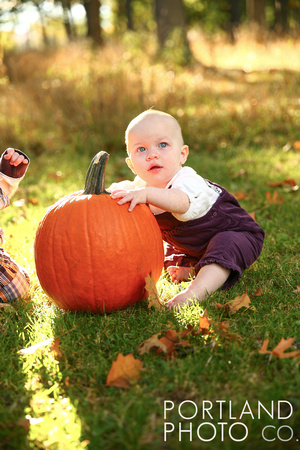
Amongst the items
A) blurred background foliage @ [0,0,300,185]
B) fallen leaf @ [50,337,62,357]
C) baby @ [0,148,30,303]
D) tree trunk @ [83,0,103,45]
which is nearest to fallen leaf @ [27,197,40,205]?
blurred background foliage @ [0,0,300,185]

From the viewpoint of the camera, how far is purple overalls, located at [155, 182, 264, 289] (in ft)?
9.07

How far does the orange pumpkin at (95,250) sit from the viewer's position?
2408 mm

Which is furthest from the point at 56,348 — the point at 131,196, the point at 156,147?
the point at 156,147

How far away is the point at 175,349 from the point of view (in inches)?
85.1

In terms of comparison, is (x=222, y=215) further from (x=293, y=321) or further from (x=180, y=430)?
(x=180, y=430)

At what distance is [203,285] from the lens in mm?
2643

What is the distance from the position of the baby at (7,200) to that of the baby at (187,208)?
0.62 meters

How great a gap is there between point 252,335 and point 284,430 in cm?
61

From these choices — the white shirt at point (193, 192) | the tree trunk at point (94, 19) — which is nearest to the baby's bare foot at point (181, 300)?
the white shirt at point (193, 192)

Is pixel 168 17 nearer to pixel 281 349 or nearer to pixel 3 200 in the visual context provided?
pixel 3 200

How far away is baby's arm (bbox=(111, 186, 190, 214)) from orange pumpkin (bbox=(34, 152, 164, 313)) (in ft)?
0.18

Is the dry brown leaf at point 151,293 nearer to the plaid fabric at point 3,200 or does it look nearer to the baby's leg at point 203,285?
the baby's leg at point 203,285

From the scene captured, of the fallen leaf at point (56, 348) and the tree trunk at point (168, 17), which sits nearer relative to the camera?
the fallen leaf at point (56, 348)

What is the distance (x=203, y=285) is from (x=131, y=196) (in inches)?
26.2
